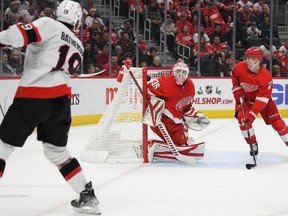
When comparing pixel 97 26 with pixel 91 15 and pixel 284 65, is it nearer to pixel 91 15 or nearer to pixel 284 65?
pixel 91 15

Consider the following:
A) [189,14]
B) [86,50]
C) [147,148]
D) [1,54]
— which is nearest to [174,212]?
[147,148]

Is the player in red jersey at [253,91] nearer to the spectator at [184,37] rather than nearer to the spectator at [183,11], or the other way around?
the spectator at [184,37]

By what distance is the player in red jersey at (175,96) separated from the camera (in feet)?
19.2

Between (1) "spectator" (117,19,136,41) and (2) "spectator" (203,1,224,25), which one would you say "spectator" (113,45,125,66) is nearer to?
(1) "spectator" (117,19,136,41)

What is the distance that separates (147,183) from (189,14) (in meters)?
6.59

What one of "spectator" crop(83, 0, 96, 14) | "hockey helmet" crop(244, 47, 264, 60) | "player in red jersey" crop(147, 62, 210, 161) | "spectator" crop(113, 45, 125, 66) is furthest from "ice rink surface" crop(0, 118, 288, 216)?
Result: "spectator" crop(83, 0, 96, 14)

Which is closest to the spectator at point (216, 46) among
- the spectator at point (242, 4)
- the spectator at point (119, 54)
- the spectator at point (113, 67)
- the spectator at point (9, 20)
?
the spectator at point (242, 4)

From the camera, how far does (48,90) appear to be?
374cm

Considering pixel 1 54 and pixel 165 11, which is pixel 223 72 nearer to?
pixel 165 11

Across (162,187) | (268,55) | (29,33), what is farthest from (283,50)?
(29,33)

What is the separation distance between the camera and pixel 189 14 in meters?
11.2

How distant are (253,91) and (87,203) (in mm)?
2643

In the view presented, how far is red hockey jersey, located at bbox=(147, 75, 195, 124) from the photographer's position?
5.86 m

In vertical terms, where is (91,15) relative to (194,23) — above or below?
above
